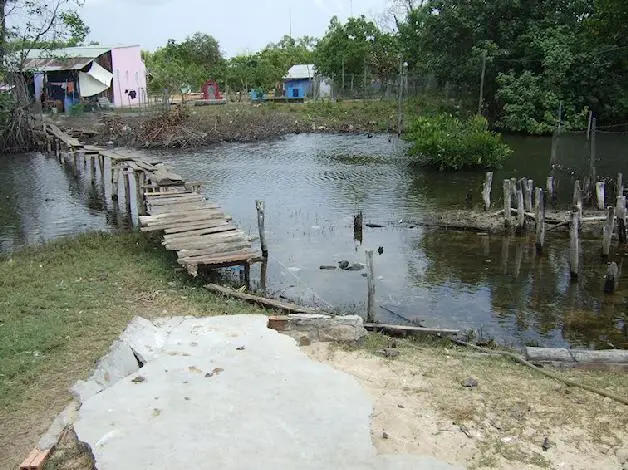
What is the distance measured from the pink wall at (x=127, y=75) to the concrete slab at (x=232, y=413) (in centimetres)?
4091

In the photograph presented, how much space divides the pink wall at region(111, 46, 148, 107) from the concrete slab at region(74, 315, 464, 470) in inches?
1611

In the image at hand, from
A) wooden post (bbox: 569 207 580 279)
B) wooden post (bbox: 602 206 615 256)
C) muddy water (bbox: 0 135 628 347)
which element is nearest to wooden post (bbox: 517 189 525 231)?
muddy water (bbox: 0 135 628 347)

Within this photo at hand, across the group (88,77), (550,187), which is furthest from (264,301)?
(88,77)

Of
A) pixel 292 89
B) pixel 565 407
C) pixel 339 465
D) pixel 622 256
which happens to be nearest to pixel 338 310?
pixel 565 407

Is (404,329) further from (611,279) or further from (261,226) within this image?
(261,226)

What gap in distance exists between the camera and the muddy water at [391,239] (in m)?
11.5

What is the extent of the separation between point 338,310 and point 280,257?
12.1ft

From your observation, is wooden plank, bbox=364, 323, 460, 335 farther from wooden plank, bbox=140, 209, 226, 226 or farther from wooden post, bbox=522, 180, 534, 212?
wooden post, bbox=522, 180, 534, 212

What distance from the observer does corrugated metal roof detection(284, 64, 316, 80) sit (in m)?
51.5

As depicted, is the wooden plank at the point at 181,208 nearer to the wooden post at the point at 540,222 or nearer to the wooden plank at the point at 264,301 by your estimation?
the wooden plank at the point at 264,301

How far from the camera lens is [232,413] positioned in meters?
5.93

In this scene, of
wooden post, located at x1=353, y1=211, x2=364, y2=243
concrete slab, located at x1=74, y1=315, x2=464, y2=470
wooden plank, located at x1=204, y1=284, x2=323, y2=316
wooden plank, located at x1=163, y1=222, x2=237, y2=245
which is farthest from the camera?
wooden post, located at x1=353, y1=211, x2=364, y2=243

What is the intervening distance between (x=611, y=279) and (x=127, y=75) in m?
41.9

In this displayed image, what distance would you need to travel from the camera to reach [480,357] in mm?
8227
